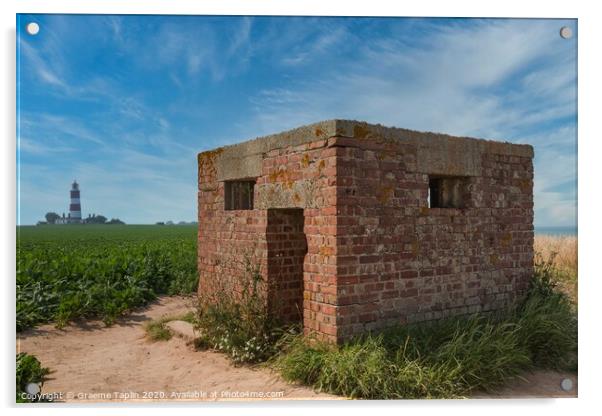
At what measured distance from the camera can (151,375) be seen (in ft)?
17.4

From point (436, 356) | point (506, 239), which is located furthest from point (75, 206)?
point (506, 239)

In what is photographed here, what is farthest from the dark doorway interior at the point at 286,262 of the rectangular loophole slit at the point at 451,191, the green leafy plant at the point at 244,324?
the rectangular loophole slit at the point at 451,191

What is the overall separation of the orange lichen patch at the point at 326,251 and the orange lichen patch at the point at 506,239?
2.76 meters

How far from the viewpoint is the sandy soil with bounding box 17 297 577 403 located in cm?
456

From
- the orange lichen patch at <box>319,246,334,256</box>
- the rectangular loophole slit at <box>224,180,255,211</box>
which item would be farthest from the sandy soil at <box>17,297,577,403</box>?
the rectangular loophole slit at <box>224,180,255,211</box>

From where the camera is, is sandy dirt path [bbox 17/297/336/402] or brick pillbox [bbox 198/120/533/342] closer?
sandy dirt path [bbox 17/297/336/402]

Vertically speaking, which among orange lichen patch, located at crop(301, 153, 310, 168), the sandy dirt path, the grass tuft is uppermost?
orange lichen patch, located at crop(301, 153, 310, 168)

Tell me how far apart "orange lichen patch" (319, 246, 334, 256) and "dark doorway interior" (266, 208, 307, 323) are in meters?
0.91

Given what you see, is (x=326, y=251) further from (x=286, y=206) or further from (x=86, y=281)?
(x=86, y=281)

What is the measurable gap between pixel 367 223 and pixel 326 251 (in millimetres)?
522

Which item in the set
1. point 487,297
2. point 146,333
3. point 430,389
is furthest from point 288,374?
point 146,333

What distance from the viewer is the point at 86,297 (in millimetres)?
8406

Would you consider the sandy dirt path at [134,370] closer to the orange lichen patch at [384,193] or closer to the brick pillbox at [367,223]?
the brick pillbox at [367,223]

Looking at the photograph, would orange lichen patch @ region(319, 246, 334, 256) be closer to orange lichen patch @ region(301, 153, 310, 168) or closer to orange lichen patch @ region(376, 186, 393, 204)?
orange lichen patch @ region(376, 186, 393, 204)
